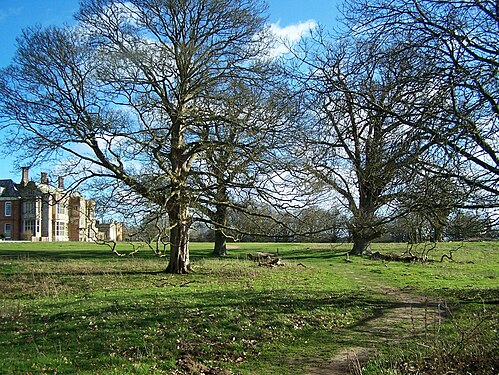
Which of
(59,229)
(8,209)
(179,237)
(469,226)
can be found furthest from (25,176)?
(59,229)

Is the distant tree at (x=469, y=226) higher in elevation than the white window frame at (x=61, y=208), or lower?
lower

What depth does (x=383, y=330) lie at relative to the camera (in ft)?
32.6

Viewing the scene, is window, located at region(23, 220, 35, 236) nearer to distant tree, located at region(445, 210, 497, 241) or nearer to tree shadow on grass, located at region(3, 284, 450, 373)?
tree shadow on grass, located at region(3, 284, 450, 373)

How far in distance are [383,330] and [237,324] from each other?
9.95 feet

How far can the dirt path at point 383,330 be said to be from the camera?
745cm

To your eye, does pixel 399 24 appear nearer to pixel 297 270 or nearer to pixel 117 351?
pixel 117 351

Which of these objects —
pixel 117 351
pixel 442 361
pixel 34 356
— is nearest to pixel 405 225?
pixel 442 361

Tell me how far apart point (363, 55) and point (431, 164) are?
7.48 feet

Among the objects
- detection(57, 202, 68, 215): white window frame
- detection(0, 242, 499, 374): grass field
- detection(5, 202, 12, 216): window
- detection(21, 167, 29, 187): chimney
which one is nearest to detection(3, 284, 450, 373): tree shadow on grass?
detection(0, 242, 499, 374): grass field

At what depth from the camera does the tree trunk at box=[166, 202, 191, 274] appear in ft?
61.6

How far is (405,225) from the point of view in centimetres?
1181

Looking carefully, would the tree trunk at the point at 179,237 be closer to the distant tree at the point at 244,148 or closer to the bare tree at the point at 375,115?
the distant tree at the point at 244,148

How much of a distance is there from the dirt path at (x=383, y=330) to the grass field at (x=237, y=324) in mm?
38

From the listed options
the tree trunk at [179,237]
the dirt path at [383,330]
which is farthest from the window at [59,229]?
the dirt path at [383,330]
